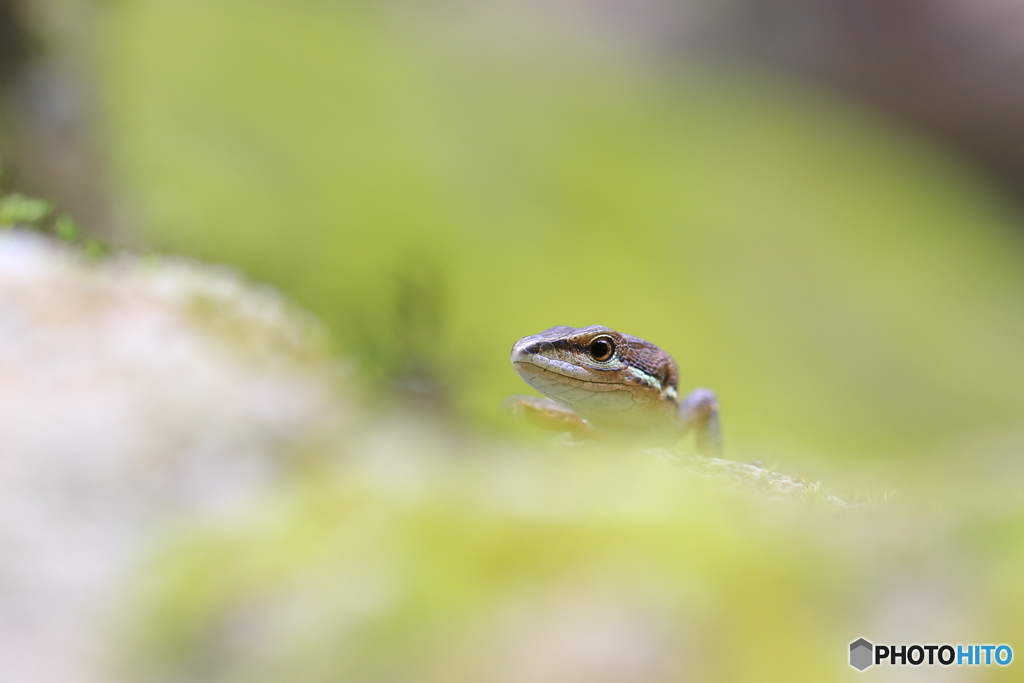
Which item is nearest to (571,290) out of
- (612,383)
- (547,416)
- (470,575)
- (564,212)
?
(564,212)

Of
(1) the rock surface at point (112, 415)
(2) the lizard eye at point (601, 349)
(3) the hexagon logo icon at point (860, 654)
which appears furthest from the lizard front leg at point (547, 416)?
(3) the hexagon logo icon at point (860, 654)

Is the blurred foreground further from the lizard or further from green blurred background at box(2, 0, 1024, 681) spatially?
the lizard

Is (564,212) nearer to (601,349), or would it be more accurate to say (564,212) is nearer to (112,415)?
(601,349)

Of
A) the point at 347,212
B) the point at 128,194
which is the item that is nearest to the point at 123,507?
the point at 128,194

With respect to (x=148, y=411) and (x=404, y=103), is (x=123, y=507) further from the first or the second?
(x=404, y=103)

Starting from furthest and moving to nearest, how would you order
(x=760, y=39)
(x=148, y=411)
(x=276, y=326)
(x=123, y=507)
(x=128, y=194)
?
(x=760, y=39), (x=128, y=194), (x=276, y=326), (x=148, y=411), (x=123, y=507)

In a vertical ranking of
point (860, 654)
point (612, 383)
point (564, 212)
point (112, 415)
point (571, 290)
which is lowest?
point (860, 654)
